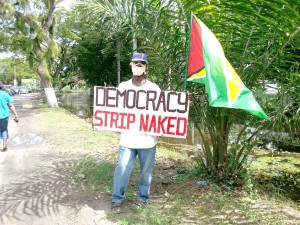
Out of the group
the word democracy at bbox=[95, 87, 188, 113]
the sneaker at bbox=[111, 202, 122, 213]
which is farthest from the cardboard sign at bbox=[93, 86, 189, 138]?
the sneaker at bbox=[111, 202, 122, 213]

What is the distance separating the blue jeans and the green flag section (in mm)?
1094

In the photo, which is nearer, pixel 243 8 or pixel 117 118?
pixel 243 8

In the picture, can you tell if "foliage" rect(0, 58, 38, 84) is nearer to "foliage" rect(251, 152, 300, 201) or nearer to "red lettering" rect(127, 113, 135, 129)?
"foliage" rect(251, 152, 300, 201)

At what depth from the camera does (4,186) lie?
4.89 meters

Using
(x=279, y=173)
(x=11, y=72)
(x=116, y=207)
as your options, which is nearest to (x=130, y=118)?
(x=116, y=207)

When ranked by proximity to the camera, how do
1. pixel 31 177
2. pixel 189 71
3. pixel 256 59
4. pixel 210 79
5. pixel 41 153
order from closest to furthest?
pixel 210 79
pixel 189 71
pixel 256 59
pixel 31 177
pixel 41 153

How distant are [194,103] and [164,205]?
4.69 feet

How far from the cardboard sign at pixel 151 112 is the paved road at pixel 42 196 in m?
1.09

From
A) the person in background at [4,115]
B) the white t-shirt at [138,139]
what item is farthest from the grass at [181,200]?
the person in background at [4,115]

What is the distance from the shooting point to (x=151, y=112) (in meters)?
3.79

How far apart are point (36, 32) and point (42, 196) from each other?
51.1ft

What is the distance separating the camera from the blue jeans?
12.3ft

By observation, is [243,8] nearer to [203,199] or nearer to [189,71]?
[189,71]

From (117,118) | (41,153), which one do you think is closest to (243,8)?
(117,118)
